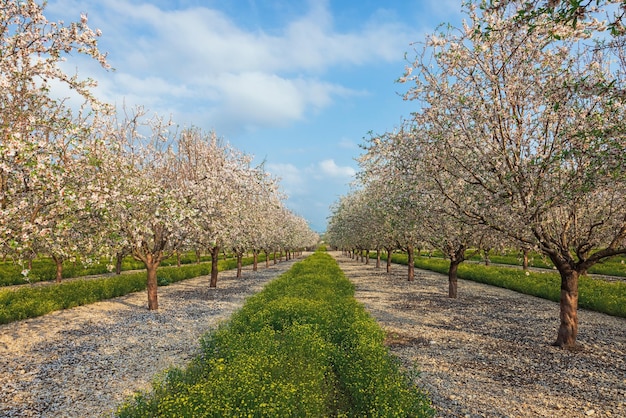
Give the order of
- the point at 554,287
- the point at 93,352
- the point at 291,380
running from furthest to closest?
the point at 554,287
the point at 93,352
the point at 291,380

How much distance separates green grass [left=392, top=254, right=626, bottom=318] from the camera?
59.2ft

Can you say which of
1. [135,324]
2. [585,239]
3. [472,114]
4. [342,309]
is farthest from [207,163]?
[585,239]

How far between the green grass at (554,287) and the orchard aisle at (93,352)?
1754 cm

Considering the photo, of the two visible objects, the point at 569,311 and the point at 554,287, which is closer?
the point at 569,311

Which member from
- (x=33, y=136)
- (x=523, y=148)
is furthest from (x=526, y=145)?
(x=33, y=136)

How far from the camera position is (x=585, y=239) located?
1143cm

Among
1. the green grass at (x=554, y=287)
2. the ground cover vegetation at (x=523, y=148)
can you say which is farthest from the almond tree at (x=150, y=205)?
the green grass at (x=554, y=287)

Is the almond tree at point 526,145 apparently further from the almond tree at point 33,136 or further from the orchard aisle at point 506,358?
the almond tree at point 33,136

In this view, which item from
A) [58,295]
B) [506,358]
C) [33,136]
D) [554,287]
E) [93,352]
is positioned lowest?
[93,352]

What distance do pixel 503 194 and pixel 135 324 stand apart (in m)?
15.1

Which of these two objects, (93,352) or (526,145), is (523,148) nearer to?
(526,145)

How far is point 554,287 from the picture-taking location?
22391 mm

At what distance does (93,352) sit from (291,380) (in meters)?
9.45

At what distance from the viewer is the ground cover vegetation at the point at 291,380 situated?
193 inches
